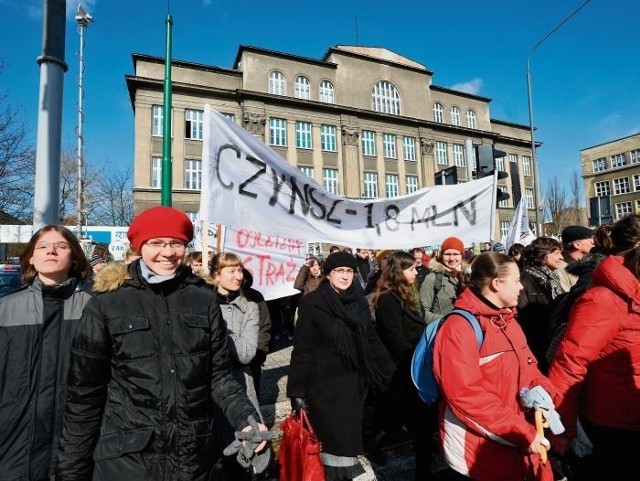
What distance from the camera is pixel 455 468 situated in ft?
6.68

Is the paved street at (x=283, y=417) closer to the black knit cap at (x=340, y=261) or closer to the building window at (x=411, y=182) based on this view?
the black knit cap at (x=340, y=261)

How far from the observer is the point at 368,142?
35.3m

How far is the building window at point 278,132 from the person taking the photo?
104 ft

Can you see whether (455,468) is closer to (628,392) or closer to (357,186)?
(628,392)

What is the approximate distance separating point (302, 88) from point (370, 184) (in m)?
Answer: 10.1

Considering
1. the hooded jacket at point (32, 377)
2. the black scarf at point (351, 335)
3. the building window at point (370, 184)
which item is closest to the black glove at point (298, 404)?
the black scarf at point (351, 335)

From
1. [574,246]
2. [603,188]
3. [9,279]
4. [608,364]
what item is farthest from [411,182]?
[603,188]

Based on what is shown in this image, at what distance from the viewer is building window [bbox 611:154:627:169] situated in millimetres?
54062

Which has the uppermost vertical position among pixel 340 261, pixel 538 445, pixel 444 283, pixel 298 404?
pixel 340 261

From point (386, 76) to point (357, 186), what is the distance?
1158 cm

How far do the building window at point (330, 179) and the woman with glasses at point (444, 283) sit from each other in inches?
1145

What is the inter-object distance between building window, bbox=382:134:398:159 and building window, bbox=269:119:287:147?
9.53 metres

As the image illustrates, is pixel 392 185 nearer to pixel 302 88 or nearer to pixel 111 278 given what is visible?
pixel 302 88

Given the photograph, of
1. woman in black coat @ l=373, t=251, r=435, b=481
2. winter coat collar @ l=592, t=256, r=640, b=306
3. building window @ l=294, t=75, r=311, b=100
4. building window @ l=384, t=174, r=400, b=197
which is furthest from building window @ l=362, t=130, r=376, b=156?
winter coat collar @ l=592, t=256, r=640, b=306
